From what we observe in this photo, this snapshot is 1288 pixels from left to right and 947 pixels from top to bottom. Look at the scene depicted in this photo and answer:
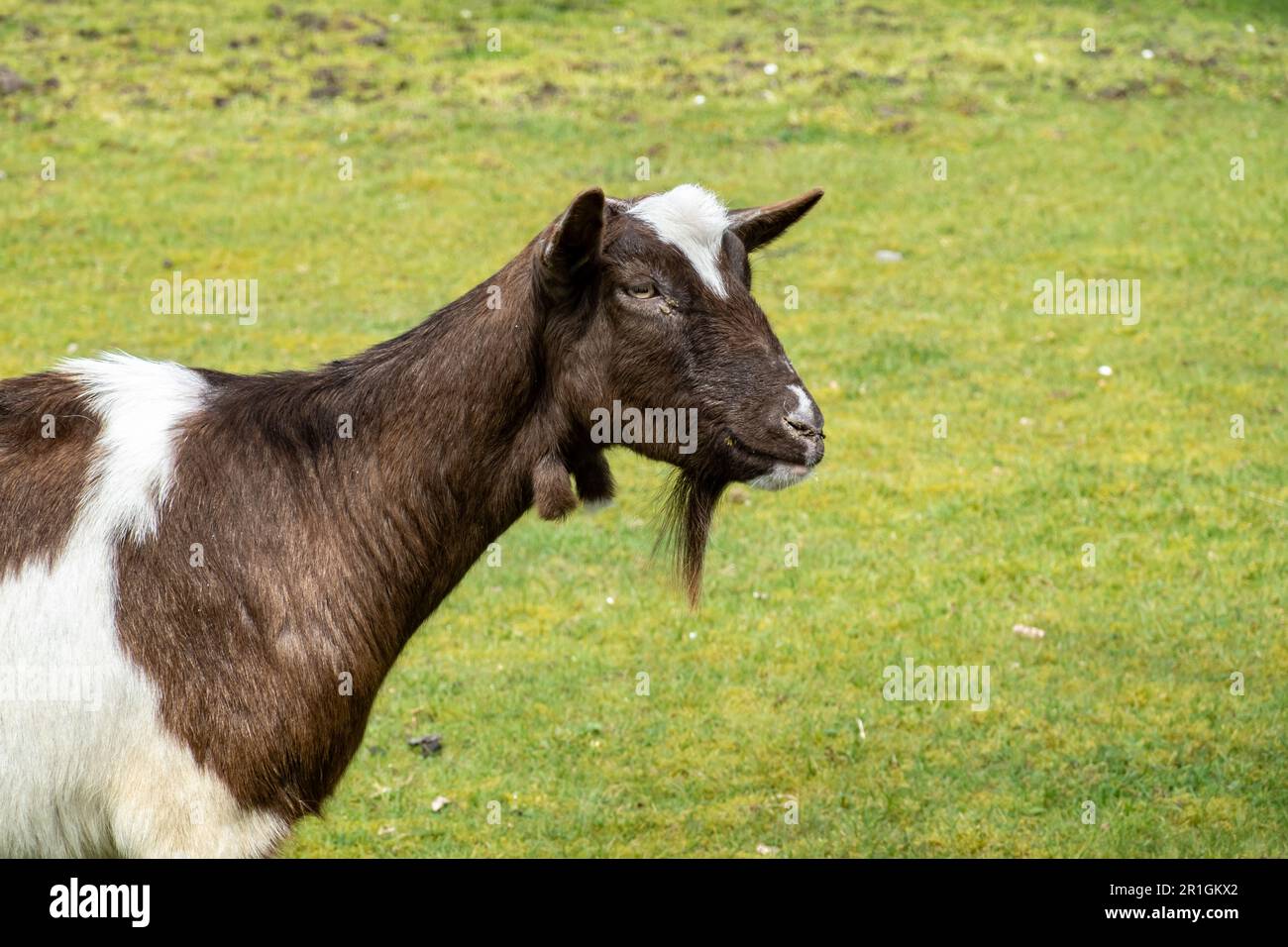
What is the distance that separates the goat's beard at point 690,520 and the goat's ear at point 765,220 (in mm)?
847

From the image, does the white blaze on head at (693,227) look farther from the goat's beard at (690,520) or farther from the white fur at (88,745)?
the white fur at (88,745)

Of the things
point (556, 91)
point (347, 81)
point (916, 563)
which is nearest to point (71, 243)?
point (347, 81)

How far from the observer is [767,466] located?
15.8 feet

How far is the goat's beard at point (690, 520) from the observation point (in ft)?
16.9

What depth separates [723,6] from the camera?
25.7 meters

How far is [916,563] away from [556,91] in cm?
1412

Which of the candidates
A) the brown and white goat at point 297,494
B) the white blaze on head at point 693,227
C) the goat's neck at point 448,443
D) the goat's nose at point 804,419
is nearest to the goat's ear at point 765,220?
the brown and white goat at point 297,494

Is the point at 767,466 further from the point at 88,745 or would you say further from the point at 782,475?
the point at 88,745

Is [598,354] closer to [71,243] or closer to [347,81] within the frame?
[71,243]

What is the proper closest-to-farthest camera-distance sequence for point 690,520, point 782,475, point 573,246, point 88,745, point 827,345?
point 88,745, point 573,246, point 782,475, point 690,520, point 827,345

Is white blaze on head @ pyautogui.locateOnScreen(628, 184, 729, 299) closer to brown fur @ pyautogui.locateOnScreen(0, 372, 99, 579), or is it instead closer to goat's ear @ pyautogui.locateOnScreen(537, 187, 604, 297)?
goat's ear @ pyautogui.locateOnScreen(537, 187, 604, 297)

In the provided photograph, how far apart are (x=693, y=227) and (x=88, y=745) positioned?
97.7 inches

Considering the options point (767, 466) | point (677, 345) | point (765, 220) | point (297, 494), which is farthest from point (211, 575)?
point (765, 220)

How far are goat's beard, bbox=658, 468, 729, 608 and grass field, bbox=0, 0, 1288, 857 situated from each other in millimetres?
1746
